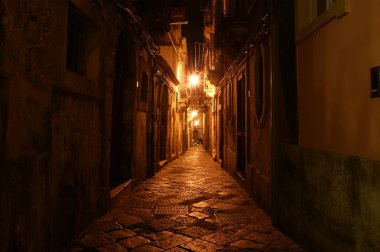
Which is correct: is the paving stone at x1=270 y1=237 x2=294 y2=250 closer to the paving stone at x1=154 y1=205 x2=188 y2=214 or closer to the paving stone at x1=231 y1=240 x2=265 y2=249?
the paving stone at x1=231 y1=240 x2=265 y2=249

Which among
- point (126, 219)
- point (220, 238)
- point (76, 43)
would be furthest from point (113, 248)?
point (76, 43)

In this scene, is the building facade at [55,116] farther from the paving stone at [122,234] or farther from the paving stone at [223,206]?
the paving stone at [223,206]

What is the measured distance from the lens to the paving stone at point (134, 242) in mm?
4402

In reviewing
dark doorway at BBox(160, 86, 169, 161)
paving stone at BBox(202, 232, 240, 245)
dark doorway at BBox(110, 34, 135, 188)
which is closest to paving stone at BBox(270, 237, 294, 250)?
paving stone at BBox(202, 232, 240, 245)

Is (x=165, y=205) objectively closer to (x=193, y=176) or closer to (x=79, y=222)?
(x=79, y=222)

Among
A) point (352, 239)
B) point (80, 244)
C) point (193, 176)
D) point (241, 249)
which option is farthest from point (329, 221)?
point (193, 176)

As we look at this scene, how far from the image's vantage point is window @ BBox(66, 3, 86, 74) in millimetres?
4992

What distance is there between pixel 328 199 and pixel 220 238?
6.06 feet

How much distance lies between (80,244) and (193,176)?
7214mm

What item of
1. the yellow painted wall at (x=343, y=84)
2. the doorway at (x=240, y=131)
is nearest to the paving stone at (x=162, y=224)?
the yellow painted wall at (x=343, y=84)

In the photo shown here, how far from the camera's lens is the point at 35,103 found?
11.0 feet

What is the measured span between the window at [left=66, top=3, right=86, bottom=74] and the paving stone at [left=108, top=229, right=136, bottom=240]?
2.86m

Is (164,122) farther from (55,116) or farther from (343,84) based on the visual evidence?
(343,84)

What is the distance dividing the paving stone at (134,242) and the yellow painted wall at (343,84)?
9.66 ft
